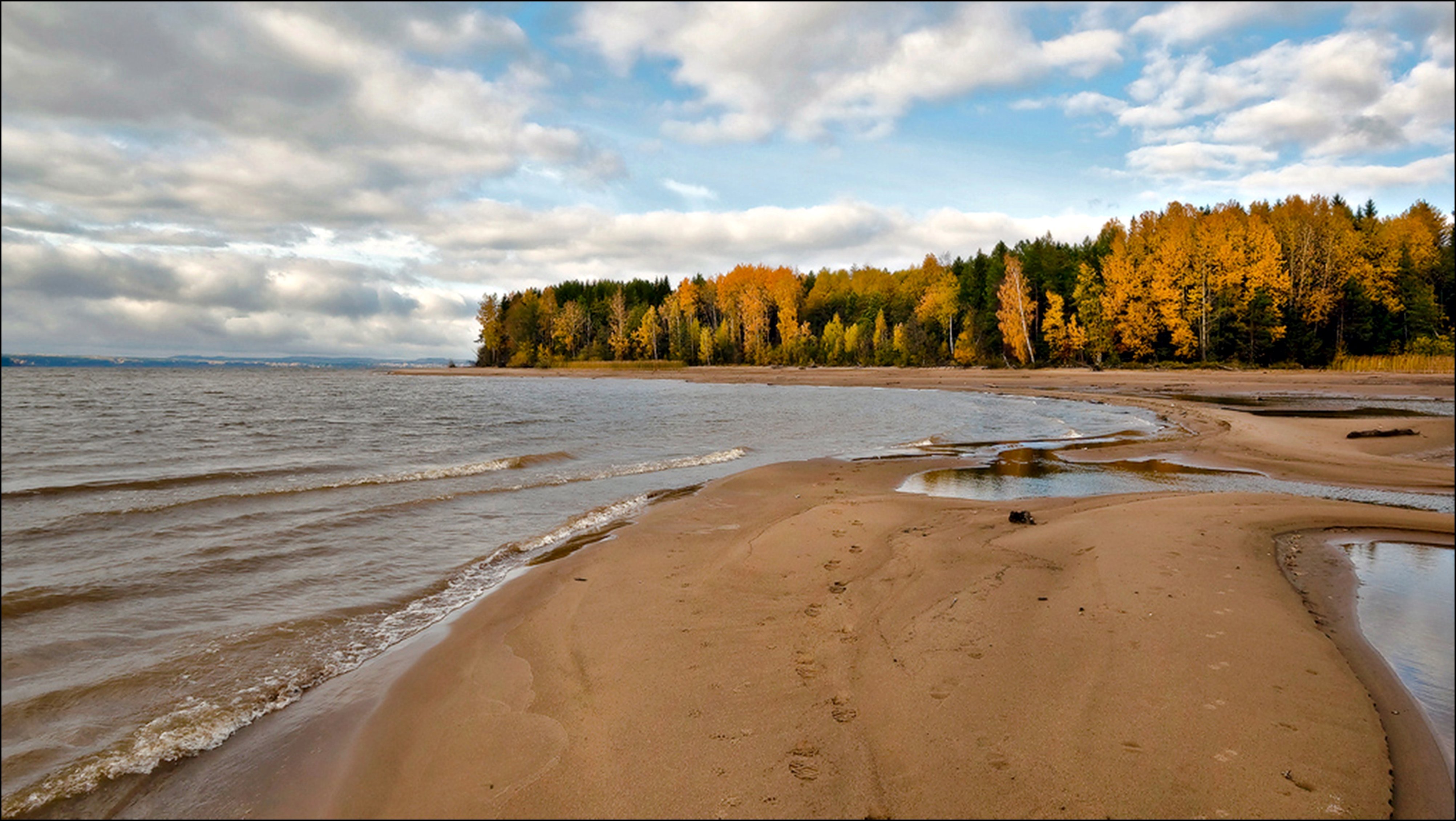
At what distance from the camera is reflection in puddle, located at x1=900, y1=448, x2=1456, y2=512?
36.1 feet

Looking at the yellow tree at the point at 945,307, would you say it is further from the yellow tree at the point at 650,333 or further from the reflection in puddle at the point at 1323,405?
the yellow tree at the point at 650,333

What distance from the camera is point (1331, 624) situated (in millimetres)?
5379

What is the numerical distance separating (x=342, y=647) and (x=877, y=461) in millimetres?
13447

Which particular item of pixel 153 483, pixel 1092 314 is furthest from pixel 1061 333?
pixel 153 483

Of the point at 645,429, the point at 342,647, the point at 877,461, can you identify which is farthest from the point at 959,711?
the point at 645,429

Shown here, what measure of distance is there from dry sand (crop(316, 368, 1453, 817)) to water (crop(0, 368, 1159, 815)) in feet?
4.91

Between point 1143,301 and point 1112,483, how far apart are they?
166ft

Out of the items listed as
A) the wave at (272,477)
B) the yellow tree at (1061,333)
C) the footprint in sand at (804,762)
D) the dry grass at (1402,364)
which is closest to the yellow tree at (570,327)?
the yellow tree at (1061,333)

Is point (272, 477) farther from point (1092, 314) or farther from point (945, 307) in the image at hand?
point (945, 307)

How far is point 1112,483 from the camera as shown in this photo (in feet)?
43.3

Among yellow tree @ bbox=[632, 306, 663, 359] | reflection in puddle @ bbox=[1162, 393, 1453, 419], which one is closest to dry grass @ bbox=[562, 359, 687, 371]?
yellow tree @ bbox=[632, 306, 663, 359]

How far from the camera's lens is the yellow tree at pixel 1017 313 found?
210 feet

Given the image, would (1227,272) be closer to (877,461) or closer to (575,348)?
(877,461)

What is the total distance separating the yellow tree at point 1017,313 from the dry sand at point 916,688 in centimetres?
5958
